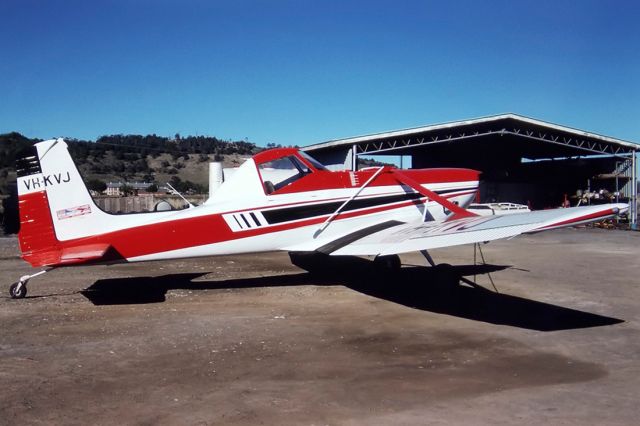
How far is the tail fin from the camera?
916 centimetres

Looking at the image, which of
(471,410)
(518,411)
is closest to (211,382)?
(471,410)

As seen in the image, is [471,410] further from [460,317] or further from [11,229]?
[11,229]

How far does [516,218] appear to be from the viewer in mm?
8055

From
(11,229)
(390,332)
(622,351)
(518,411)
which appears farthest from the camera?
(11,229)

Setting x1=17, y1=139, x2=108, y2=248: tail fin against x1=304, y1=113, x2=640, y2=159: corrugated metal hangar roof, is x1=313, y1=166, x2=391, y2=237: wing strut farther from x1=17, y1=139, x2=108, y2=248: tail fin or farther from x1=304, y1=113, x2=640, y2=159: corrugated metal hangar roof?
x1=304, y1=113, x2=640, y2=159: corrugated metal hangar roof

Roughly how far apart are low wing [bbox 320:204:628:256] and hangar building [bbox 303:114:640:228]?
66.2 ft

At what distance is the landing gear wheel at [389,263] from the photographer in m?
11.4

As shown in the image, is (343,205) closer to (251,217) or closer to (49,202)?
(251,217)

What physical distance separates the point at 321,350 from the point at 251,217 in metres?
3.75

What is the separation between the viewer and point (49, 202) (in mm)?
9203

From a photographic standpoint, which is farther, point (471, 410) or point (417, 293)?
point (417, 293)

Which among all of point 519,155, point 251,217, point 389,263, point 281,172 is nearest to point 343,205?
point 281,172

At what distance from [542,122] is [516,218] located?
2497 centimetres

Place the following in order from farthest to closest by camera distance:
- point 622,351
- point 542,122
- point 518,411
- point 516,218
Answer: point 542,122 < point 516,218 < point 622,351 < point 518,411
